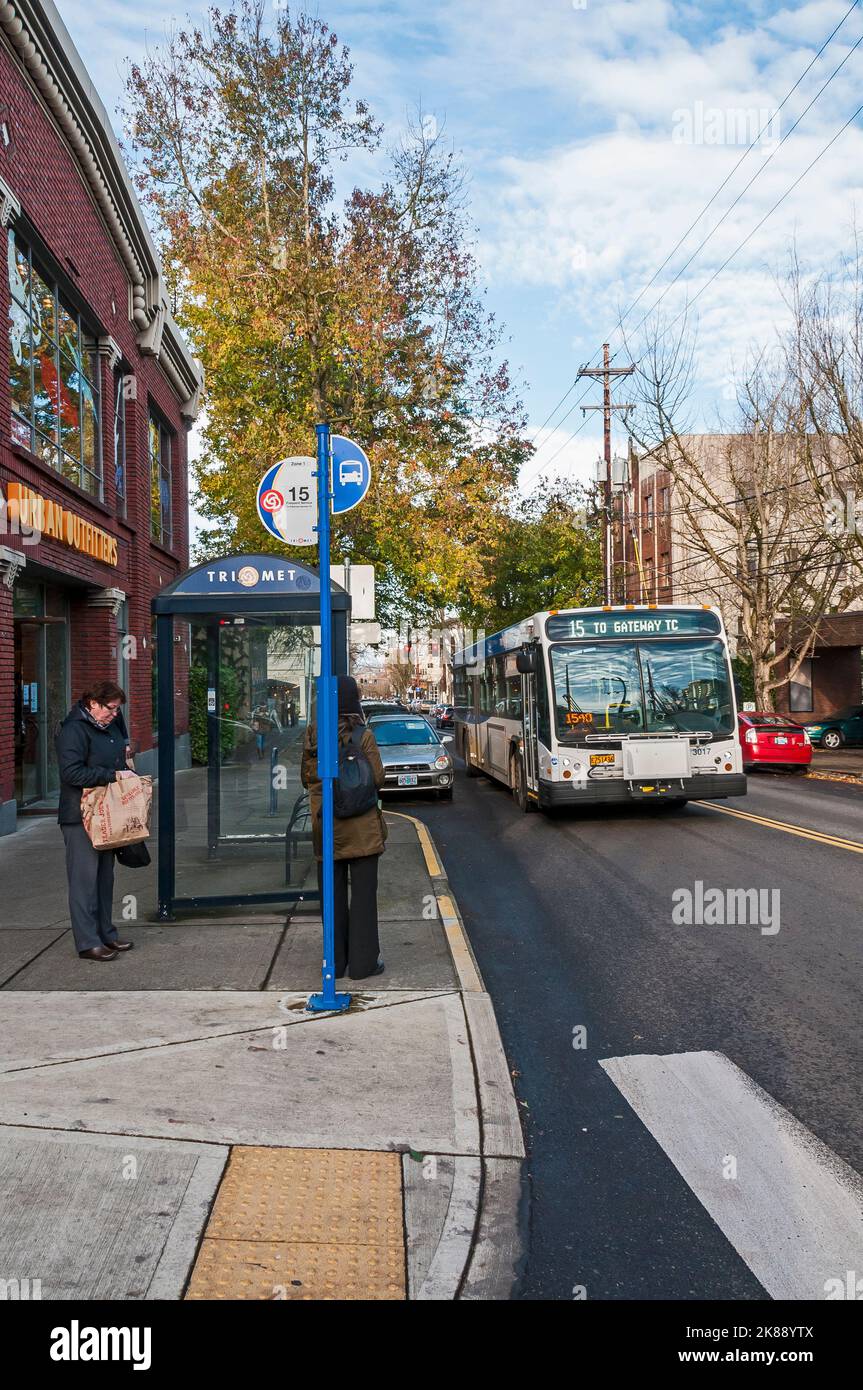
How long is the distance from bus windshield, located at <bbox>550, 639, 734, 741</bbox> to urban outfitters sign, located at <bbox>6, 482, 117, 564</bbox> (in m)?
6.85

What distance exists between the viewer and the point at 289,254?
1017 inches

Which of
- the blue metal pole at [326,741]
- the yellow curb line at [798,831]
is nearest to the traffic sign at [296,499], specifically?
the blue metal pole at [326,741]

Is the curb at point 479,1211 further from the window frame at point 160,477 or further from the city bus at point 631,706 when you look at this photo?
the window frame at point 160,477

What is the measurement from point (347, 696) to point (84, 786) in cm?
191

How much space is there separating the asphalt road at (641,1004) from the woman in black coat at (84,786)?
8.56ft

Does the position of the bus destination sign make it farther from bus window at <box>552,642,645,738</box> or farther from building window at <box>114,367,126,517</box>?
building window at <box>114,367,126,517</box>

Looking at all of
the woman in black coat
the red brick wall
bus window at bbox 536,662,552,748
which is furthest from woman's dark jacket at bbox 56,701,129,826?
bus window at bbox 536,662,552,748

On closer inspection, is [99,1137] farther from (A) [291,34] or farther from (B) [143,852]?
(A) [291,34]

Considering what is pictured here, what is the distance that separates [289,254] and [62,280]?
11.0 m

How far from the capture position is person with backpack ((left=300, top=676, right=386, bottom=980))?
6496 millimetres

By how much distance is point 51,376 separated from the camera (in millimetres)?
15641

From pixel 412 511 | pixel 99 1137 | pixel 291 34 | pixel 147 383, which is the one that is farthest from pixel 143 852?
pixel 291 34

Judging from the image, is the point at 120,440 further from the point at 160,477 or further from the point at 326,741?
the point at 326,741

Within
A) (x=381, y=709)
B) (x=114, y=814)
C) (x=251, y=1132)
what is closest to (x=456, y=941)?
(x=114, y=814)
